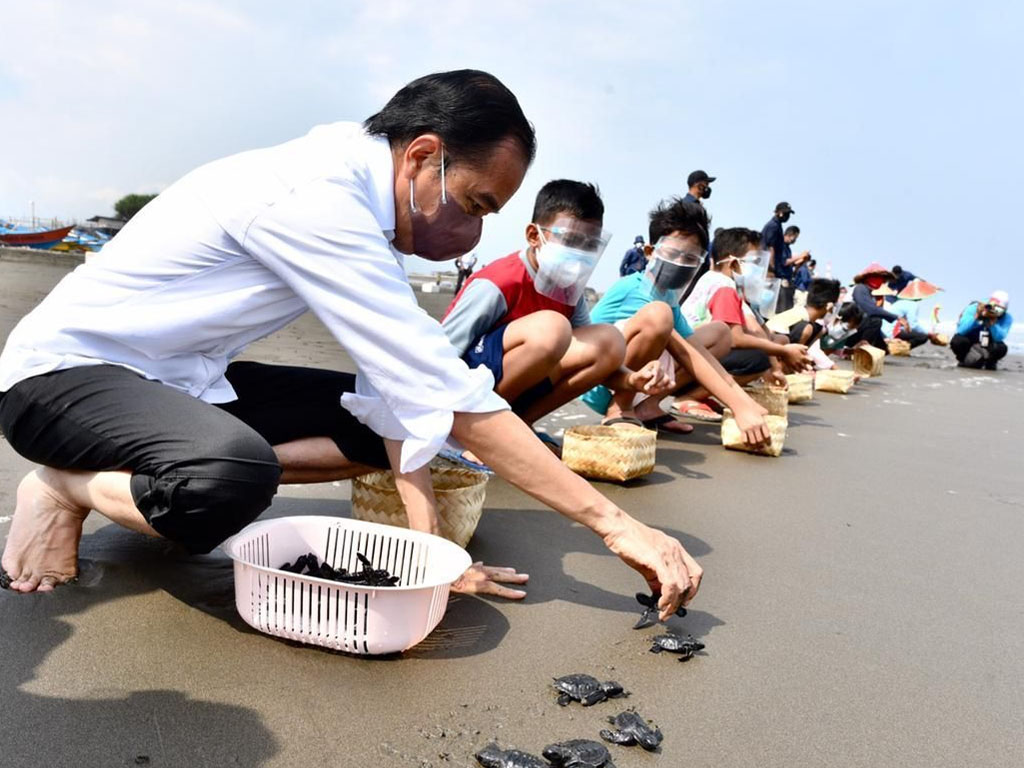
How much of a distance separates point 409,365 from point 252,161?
0.58 m

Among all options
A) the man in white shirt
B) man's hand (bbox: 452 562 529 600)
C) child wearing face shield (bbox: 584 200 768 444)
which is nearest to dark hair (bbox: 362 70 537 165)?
the man in white shirt

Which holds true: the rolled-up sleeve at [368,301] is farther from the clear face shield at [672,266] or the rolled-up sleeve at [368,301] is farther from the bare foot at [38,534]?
the clear face shield at [672,266]

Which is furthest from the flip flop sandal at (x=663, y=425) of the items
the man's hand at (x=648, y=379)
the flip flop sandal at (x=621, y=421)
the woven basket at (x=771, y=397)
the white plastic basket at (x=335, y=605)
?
the white plastic basket at (x=335, y=605)

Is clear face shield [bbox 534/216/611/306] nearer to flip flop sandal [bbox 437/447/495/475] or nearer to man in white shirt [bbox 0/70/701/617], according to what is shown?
flip flop sandal [bbox 437/447/495/475]

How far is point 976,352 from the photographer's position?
40.8 ft

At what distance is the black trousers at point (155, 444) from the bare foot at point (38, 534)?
8 centimetres

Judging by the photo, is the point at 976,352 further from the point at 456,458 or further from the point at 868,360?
the point at 456,458

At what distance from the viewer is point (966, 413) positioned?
677 centimetres

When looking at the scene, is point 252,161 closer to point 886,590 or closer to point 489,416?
point 489,416

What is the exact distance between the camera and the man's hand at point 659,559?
5.37ft

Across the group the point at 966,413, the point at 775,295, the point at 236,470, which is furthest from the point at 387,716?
the point at 966,413

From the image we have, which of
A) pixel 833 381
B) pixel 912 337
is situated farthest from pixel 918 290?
pixel 833 381

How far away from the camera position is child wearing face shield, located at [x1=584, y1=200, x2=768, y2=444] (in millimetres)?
3699

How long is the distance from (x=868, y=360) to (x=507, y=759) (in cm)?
900
